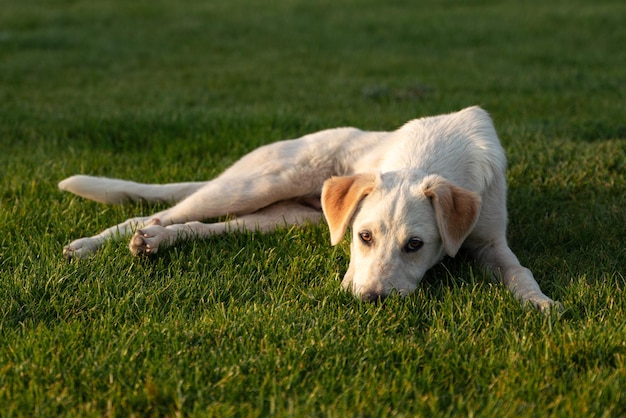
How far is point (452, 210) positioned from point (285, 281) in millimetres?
1007

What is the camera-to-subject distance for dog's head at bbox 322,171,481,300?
4.07 m

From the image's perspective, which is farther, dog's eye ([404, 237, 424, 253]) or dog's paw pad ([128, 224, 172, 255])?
dog's paw pad ([128, 224, 172, 255])

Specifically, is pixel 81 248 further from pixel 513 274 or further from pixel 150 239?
pixel 513 274

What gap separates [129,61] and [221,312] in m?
9.97

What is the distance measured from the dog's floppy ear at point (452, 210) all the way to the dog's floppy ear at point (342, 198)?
1.19 feet

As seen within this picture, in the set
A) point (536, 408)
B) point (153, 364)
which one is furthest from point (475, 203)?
point (153, 364)

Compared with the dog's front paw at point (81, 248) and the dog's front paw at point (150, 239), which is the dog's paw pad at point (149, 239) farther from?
the dog's front paw at point (81, 248)

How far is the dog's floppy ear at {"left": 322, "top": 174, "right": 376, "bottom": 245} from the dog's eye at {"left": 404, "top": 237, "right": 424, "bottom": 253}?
0.40m

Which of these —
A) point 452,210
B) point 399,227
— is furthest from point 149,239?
point 452,210

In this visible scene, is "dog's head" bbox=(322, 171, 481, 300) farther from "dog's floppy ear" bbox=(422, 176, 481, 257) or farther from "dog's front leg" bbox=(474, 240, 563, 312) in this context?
"dog's front leg" bbox=(474, 240, 563, 312)

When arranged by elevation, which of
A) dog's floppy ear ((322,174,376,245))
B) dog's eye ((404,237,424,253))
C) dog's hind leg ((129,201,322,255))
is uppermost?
dog's floppy ear ((322,174,376,245))

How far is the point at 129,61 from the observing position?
13.0 m

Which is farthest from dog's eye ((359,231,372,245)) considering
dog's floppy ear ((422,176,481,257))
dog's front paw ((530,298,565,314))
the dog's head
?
dog's front paw ((530,298,565,314))

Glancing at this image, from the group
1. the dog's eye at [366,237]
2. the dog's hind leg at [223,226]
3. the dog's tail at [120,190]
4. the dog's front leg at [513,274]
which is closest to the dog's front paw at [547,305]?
the dog's front leg at [513,274]
